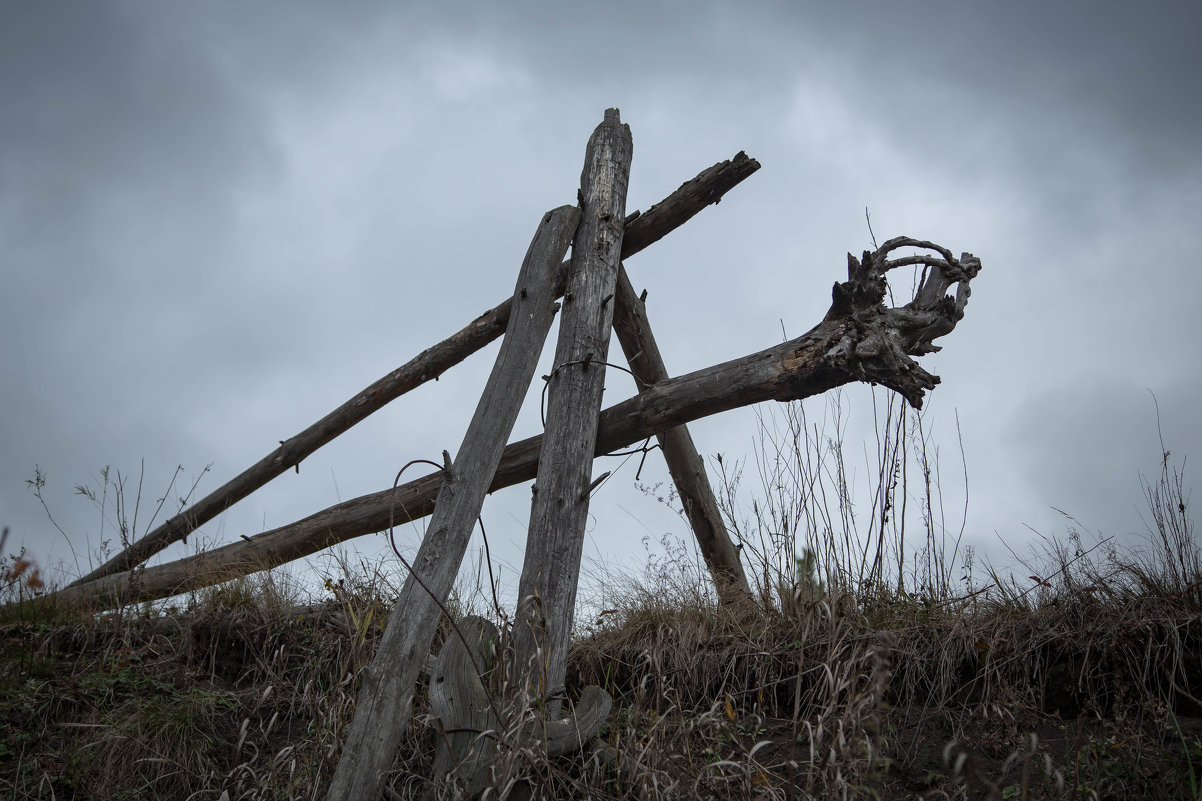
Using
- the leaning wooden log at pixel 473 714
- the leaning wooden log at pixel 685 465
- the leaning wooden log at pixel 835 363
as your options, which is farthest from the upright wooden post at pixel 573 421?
the leaning wooden log at pixel 685 465

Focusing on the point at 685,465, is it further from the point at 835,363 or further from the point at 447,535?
the point at 447,535

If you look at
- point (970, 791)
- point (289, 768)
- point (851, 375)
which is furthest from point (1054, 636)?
point (289, 768)

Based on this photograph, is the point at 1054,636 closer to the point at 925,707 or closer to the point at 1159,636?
the point at 1159,636

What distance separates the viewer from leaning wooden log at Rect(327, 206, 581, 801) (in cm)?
264

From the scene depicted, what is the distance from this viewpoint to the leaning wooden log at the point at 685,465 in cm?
451

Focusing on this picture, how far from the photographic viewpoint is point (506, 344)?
3658 mm

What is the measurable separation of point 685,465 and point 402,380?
180 centimetres

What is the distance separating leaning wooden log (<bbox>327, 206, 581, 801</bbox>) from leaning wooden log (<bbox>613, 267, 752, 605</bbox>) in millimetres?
698

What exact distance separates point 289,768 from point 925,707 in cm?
252

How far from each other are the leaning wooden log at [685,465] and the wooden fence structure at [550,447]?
11mm

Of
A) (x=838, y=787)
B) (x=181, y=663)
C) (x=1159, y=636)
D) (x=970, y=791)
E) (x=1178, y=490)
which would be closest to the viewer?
(x=838, y=787)

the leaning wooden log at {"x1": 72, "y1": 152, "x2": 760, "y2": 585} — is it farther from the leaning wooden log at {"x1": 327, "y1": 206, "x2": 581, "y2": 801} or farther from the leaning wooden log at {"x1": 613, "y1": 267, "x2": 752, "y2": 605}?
the leaning wooden log at {"x1": 613, "y1": 267, "x2": 752, "y2": 605}

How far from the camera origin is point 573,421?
3.59 meters

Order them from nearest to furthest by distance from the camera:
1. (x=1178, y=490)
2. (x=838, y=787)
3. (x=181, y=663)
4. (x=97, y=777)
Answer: (x=838, y=787) → (x=97, y=777) → (x=1178, y=490) → (x=181, y=663)
